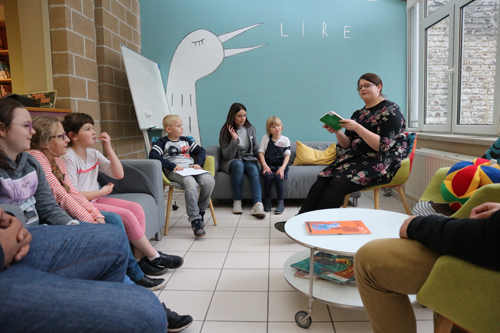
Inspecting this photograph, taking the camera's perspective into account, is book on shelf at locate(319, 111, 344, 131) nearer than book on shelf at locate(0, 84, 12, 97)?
Yes

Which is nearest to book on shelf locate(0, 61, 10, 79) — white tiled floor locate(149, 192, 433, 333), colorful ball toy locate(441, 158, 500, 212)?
white tiled floor locate(149, 192, 433, 333)

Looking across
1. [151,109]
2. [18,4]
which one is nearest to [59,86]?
[18,4]

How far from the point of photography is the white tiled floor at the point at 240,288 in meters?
1.51

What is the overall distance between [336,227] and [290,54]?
3087 mm

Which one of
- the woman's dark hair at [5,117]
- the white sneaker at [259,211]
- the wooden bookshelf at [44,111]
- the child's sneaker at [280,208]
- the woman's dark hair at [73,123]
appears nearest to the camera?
the woman's dark hair at [5,117]

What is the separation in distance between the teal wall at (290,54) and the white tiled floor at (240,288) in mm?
1882

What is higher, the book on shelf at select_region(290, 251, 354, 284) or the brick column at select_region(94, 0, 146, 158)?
the brick column at select_region(94, 0, 146, 158)

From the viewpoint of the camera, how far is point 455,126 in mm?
3145

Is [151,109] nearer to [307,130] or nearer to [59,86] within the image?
[59,86]

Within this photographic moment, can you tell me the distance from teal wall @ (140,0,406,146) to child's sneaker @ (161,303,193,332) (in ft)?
10.1

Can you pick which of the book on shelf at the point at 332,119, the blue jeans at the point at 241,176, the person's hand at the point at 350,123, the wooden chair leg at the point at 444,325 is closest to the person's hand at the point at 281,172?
the blue jeans at the point at 241,176

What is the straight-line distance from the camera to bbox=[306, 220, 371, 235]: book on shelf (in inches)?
62.8

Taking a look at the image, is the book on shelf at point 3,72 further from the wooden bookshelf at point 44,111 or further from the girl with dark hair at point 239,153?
the girl with dark hair at point 239,153

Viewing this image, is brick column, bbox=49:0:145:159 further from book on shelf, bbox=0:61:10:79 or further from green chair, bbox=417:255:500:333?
green chair, bbox=417:255:500:333
